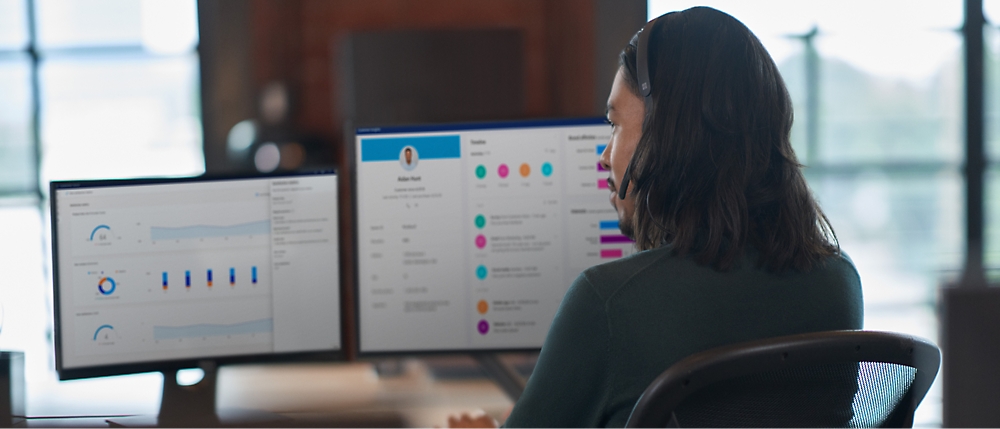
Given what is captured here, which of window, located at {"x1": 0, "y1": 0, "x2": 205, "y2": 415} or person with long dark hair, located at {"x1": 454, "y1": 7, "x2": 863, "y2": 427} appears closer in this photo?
person with long dark hair, located at {"x1": 454, "y1": 7, "x2": 863, "y2": 427}

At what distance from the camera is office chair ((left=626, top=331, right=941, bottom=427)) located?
637 millimetres

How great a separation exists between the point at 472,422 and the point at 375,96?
2109 millimetres

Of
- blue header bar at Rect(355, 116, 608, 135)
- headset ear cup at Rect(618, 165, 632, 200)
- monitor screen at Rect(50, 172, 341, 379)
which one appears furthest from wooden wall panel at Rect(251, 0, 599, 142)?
headset ear cup at Rect(618, 165, 632, 200)

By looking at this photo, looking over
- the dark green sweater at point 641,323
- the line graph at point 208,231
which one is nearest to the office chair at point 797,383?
→ the dark green sweater at point 641,323

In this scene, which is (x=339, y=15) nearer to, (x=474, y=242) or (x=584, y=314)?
(x=474, y=242)

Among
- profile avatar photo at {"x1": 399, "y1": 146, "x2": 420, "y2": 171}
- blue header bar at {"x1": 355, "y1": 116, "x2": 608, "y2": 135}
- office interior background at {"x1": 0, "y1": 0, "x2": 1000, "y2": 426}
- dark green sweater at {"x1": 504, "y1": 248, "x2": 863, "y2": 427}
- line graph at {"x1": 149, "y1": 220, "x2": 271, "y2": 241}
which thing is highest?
office interior background at {"x1": 0, "y1": 0, "x2": 1000, "y2": 426}

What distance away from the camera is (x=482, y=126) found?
1.28 m

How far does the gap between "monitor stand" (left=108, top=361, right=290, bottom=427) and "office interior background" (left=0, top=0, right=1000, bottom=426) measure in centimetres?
175

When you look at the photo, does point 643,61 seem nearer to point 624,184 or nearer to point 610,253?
point 624,184

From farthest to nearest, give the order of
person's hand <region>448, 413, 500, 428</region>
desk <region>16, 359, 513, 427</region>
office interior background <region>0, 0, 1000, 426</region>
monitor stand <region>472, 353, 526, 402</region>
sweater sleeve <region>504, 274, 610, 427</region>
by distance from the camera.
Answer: office interior background <region>0, 0, 1000, 426</region> < monitor stand <region>472, 353, 526, 402</region> < desk <region>16, 359, 513, 427</region> < person's hand <region>448, 413, 500, 428</region> < sweater sleeve <region>504, 274, 610, 427</region>

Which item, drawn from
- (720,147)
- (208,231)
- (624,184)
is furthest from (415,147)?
(720,147)

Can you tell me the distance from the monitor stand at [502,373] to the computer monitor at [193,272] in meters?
0.26

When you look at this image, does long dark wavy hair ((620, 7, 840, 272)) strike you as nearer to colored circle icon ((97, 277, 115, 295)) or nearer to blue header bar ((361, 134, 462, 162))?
blue header bar ((361, 134, 462, 162))

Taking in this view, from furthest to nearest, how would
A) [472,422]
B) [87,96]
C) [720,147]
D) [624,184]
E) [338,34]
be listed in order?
[87,96], [338,34], [472,422], [624,184], [720,147]
